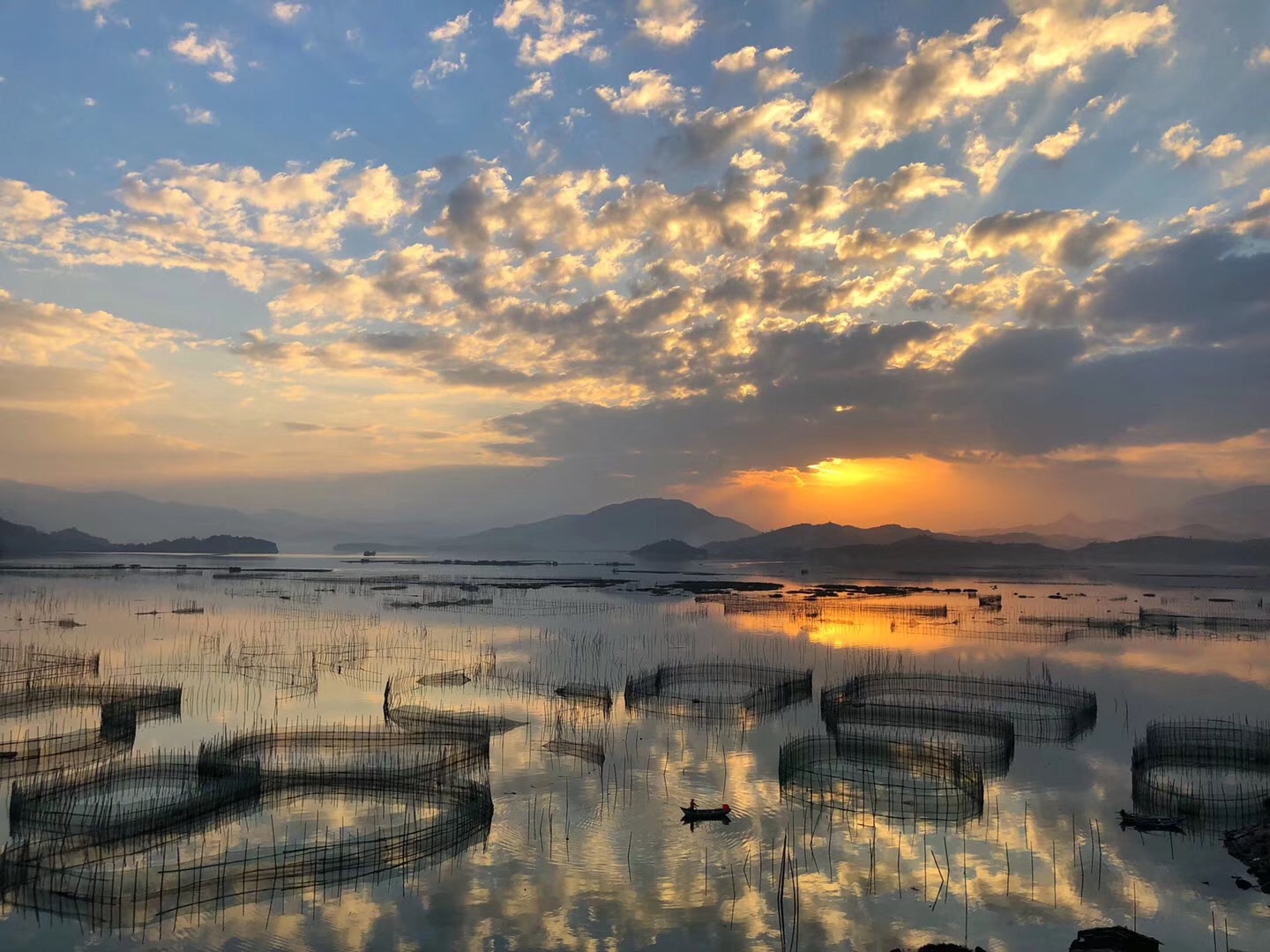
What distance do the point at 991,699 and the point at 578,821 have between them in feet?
72.7

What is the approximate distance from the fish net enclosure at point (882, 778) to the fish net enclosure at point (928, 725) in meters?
1.42

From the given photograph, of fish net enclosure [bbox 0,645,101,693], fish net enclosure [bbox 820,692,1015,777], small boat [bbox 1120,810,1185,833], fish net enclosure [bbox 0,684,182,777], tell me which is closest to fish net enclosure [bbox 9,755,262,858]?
fish net enclosure [bbox 0,684,182,777]

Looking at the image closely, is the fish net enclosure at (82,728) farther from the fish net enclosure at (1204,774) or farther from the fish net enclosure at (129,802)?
the fish net enclosure at (1204,774)

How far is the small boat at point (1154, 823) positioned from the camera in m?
17.5

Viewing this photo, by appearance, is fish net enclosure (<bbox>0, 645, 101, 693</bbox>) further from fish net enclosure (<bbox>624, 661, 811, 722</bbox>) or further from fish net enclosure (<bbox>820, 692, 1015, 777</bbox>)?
fish net enclosure (<bbox>820, 692, 1015, 777</bbox>)

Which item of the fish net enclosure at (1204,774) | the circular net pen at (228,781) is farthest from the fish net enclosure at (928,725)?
the circular net pen at (228,781)

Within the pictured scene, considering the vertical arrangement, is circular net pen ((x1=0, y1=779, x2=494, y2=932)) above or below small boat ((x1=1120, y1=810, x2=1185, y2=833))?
above

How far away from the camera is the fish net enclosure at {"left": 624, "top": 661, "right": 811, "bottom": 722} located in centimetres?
2839

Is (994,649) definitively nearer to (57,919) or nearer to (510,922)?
(510,922)

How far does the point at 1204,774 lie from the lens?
73.3 feet

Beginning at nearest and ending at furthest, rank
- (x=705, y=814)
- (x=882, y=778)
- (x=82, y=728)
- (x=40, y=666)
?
1. (x=705, y=814)
2. (x=882, y=778)
3. (x=82, y=728)
4. (x=40, y=666)

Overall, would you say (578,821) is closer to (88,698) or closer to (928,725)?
(928,725)

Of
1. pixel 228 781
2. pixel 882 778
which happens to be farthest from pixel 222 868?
pixel 882 778

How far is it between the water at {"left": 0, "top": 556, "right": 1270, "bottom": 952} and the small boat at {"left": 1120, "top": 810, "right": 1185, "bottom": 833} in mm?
398
